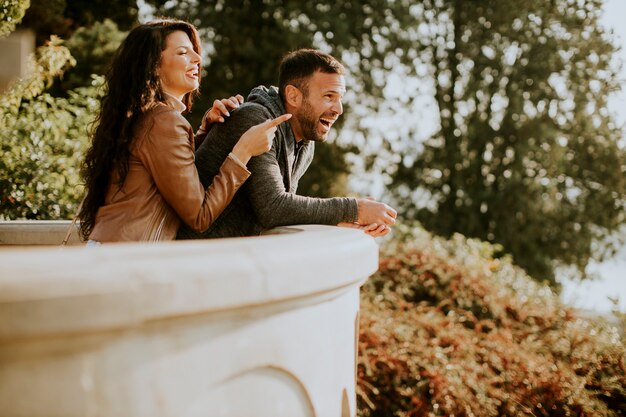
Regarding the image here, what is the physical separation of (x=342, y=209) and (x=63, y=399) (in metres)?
1.51

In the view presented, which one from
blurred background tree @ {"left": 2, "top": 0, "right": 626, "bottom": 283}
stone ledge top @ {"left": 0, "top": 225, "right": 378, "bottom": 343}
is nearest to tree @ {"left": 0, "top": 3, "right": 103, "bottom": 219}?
stone ledge top @ {"left": 0, "top": 225, "right": 378, "bottom": 343}

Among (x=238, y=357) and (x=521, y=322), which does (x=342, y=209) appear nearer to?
(x=238, y=357)

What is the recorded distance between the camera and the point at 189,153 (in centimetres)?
222

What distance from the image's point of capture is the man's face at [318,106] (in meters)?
2.91

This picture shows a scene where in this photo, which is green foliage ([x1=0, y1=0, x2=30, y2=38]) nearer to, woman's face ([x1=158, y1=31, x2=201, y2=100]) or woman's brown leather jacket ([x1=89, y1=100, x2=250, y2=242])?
woman's face ([x1=158, y1=31, x2=201, y2=100])

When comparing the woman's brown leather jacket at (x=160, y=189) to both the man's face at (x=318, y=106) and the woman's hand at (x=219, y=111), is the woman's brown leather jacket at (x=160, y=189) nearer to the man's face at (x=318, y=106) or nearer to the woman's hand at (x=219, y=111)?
the woman's hand at (x=219, y=111)

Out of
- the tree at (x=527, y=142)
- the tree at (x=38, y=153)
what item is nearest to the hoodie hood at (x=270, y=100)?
the tree at (x=38, y=153)

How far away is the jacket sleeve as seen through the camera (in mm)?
2162

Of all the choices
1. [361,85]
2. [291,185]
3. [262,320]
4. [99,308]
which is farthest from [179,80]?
[361,85]

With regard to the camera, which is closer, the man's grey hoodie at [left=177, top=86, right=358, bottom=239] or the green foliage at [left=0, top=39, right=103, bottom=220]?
the man's grey hoodie at [left=177, top=86, right=358, bottom=239]

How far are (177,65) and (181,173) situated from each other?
21.0 inches

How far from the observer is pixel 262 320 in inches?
53.9

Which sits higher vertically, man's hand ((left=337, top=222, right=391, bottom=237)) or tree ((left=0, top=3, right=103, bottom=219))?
man's hand ((left=337, top=222, right=391, bottom=237))

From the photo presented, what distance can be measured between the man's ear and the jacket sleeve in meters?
0.72
